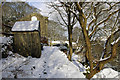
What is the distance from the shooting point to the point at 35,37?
4836 mm

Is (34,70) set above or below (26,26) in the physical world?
below

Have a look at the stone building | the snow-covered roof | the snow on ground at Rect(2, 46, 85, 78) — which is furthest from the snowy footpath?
the stone building

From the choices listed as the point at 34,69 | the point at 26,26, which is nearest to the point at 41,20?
the point at 26,26

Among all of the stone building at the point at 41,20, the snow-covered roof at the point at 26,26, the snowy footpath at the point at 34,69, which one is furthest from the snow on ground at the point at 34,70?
the stone building at the point at 41,20

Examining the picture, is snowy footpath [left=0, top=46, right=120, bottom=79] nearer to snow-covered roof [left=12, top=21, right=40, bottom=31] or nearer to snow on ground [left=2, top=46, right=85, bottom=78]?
snow on ground [left=2, top=46, right=85, bottom=78]

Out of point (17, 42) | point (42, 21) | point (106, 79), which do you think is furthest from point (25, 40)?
point (42, 21)

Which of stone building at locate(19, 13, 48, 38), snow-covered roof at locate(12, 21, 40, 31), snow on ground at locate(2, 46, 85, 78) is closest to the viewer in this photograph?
snow on ground at locate(2, 46, 85, 78)

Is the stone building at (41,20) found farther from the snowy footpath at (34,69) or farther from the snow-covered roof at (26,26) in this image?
the snowy footpath at (34,69)

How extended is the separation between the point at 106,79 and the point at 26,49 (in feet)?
19.2

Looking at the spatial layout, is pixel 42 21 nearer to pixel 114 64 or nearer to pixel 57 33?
pixel 57 33

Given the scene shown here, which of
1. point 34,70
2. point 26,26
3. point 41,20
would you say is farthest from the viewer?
point 41,20

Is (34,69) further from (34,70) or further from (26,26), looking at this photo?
(26,26)

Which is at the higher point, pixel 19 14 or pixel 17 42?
pixel 19 14

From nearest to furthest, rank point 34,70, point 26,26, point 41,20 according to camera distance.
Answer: point 34,70, point 26,26, point 41,20
